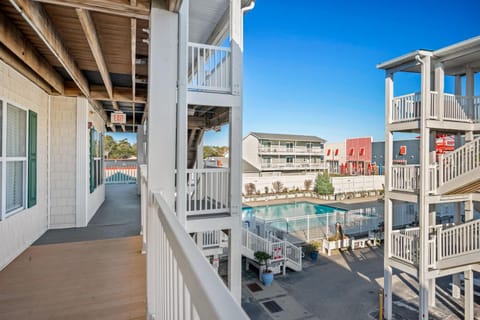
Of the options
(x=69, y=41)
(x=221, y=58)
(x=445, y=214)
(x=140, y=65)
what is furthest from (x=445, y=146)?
(x=69, y=41)

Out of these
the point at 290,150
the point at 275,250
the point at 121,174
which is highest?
the point at 290,150

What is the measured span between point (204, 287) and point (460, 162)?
758 cm

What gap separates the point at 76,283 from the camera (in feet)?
→ 9.34

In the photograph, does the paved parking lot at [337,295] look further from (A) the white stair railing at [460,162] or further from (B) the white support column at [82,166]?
(B) the white support column at [82,166]

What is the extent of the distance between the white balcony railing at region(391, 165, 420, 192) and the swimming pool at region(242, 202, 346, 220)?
10.9 metres

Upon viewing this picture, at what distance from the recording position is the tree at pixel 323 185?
70.7 ft

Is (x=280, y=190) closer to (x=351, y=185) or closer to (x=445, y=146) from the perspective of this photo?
(x=351, y=185)

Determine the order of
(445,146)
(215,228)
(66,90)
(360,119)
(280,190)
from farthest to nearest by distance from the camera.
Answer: (360,119), (280,190), (445,146), (66,90), (215,228)

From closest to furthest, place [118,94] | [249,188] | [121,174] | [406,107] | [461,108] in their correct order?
[118,94] < [406,107] < [461,108] < [121,174] < [249,188]

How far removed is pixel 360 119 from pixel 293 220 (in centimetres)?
2201

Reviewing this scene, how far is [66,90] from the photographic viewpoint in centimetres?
532

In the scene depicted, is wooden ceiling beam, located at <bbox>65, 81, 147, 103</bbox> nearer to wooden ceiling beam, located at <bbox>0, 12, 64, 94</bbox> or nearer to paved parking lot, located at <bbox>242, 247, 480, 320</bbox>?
wooden ceiling beam, located at <bbox>0, 12, 64, 94</bbox>

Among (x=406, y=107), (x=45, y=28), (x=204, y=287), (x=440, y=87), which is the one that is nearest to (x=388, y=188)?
(x=406, y=107)

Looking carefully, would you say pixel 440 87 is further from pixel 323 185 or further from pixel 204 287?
pixel 323 185
